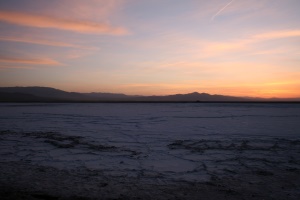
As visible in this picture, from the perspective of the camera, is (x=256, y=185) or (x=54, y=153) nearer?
(x=256, y=185)

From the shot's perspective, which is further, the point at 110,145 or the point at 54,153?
the point at 110,145

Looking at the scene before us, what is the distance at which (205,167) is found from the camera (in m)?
5.02

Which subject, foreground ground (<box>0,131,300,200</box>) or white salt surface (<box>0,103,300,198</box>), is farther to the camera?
white salt surface (<box>0,103,300,198</box>)

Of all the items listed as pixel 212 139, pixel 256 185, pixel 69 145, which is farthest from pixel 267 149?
pixel 69 145

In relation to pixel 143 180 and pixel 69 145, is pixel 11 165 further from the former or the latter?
pixel 143 180

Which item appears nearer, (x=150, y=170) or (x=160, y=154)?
(x=150, y=170)

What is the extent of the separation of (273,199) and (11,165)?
4.52 m

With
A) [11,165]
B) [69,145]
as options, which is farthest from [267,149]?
[11,165]

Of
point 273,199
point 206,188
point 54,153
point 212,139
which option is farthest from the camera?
point 212,139

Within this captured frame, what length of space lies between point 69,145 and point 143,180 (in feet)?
11.4

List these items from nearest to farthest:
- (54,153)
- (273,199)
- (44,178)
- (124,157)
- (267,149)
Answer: (273,199) < (44,178) < (124,157) < (54,153) < (267,149)

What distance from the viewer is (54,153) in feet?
20.1

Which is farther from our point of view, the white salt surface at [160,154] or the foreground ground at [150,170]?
the white salt surface at [160,154]

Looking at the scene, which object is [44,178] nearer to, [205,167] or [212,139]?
[205,167]
